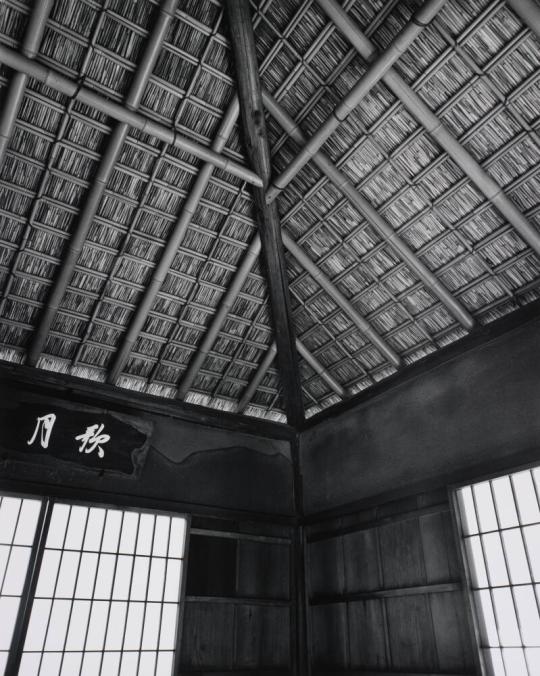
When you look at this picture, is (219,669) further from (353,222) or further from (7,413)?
(353,222)

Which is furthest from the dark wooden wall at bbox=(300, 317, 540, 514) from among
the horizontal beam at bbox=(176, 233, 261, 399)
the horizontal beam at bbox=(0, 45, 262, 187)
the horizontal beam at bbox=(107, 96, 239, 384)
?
the horizontal beam at bbox=(0, 45, 262, 187)

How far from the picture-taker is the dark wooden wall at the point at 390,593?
4480 mm

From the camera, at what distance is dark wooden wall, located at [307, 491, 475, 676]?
4480 millimetres

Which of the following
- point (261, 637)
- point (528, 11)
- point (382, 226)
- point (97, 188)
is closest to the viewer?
point (528, 11)

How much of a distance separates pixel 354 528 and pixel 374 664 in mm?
1211

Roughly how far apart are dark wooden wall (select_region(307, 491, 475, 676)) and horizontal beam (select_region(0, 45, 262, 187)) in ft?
11.9

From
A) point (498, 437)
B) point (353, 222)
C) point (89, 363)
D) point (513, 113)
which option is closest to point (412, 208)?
point (353, 222)

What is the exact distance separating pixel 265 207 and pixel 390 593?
12.9 ft

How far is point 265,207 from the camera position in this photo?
219 inches

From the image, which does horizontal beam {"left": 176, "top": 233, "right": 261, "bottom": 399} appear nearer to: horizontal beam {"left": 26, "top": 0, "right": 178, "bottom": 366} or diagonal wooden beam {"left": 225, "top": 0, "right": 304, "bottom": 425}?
diagonal wooden beam {"left": 225, "top": 0, "right": 304, "bottom": 425}

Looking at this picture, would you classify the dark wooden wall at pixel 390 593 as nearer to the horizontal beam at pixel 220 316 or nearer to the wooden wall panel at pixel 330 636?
the wooden wall panel at pixel 330 636

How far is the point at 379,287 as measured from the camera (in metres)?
5.57

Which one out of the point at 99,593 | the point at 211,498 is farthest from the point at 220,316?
the point at 99,593

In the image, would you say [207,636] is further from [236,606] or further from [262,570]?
[262,570]
